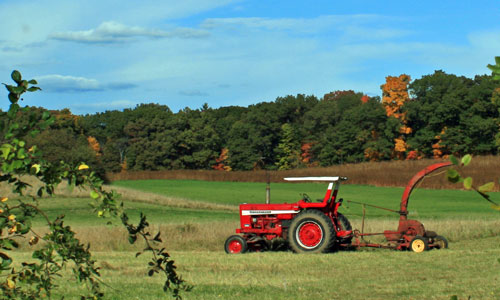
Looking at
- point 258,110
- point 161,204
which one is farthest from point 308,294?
point 258,110

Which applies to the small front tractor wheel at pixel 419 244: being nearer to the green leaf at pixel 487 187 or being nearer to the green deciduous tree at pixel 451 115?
the green leaf at pixel 487 187

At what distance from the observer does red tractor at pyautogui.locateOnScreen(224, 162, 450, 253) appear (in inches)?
518

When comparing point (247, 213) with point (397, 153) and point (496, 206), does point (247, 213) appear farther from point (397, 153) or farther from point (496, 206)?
point (397, 153)

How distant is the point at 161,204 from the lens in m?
36.3

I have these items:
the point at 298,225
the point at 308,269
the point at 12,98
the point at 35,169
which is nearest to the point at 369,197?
the point at 298,225

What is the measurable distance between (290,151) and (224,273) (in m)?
71.9

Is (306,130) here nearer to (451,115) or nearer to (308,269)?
(451,115)

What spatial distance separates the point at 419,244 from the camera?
13.0 metres

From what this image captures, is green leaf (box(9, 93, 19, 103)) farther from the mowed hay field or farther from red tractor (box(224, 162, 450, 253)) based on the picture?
red tractor (box(224, 162, 450, 253))

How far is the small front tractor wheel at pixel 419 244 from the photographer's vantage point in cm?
1295

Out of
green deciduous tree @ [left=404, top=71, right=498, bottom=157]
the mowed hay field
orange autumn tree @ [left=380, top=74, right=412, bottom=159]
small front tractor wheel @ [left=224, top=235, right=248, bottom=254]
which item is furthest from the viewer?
orange autumn tree @ [left=380, top=74, right=412, bottom=159]

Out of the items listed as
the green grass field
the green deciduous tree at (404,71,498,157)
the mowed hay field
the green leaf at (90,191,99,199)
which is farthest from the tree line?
the green leaf at (90,191,99,199)

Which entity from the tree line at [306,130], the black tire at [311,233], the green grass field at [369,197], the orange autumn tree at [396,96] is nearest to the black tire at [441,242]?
the black tire at [311,233]

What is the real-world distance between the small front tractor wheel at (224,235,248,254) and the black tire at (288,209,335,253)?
1141mm
